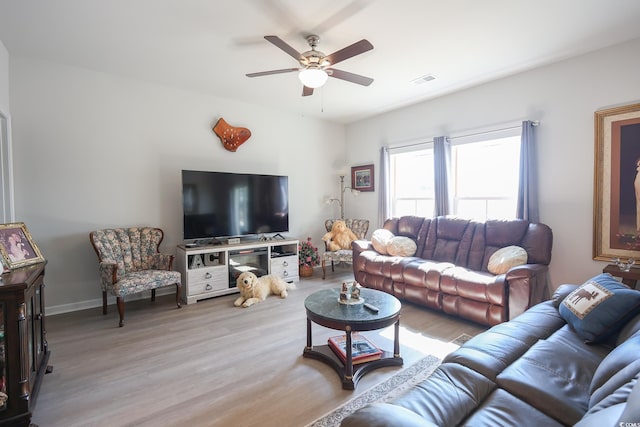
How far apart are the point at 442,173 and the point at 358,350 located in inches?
114

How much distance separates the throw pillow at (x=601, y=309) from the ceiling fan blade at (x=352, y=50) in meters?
2.21

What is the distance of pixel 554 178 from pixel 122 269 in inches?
195

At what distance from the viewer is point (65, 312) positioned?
3.41 m

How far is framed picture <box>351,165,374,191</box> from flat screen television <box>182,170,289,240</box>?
1531 mm

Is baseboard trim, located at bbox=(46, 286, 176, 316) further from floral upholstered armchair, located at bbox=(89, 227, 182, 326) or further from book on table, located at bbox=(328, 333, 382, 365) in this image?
book on table, located at bbox=(328, 333, 382, 365)

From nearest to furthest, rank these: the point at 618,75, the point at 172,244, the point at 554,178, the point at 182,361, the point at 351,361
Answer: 1. the point at 351,361
2. the point at 182,361
3. the point at 618,75
4. the point at 554,178
5. the point at 172,244

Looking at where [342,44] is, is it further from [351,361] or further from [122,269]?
[122,269]

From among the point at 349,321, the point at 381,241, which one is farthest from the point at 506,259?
the point at 349,321

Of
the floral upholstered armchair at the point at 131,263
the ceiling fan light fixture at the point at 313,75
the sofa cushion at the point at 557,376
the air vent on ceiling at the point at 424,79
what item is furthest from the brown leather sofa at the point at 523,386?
the air vent on ceiling at the point at 424,79

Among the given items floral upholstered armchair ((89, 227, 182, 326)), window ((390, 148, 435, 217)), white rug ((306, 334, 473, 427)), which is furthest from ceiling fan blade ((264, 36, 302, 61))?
window ((390, 148, 435, 217))

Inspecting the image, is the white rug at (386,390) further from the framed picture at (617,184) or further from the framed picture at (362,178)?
the framed picture at (362,178)

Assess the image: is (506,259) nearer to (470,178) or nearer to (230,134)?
(470,178)

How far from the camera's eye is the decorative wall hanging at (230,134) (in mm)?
4398

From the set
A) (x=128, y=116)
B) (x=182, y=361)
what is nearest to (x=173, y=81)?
(x=128, y=116)
